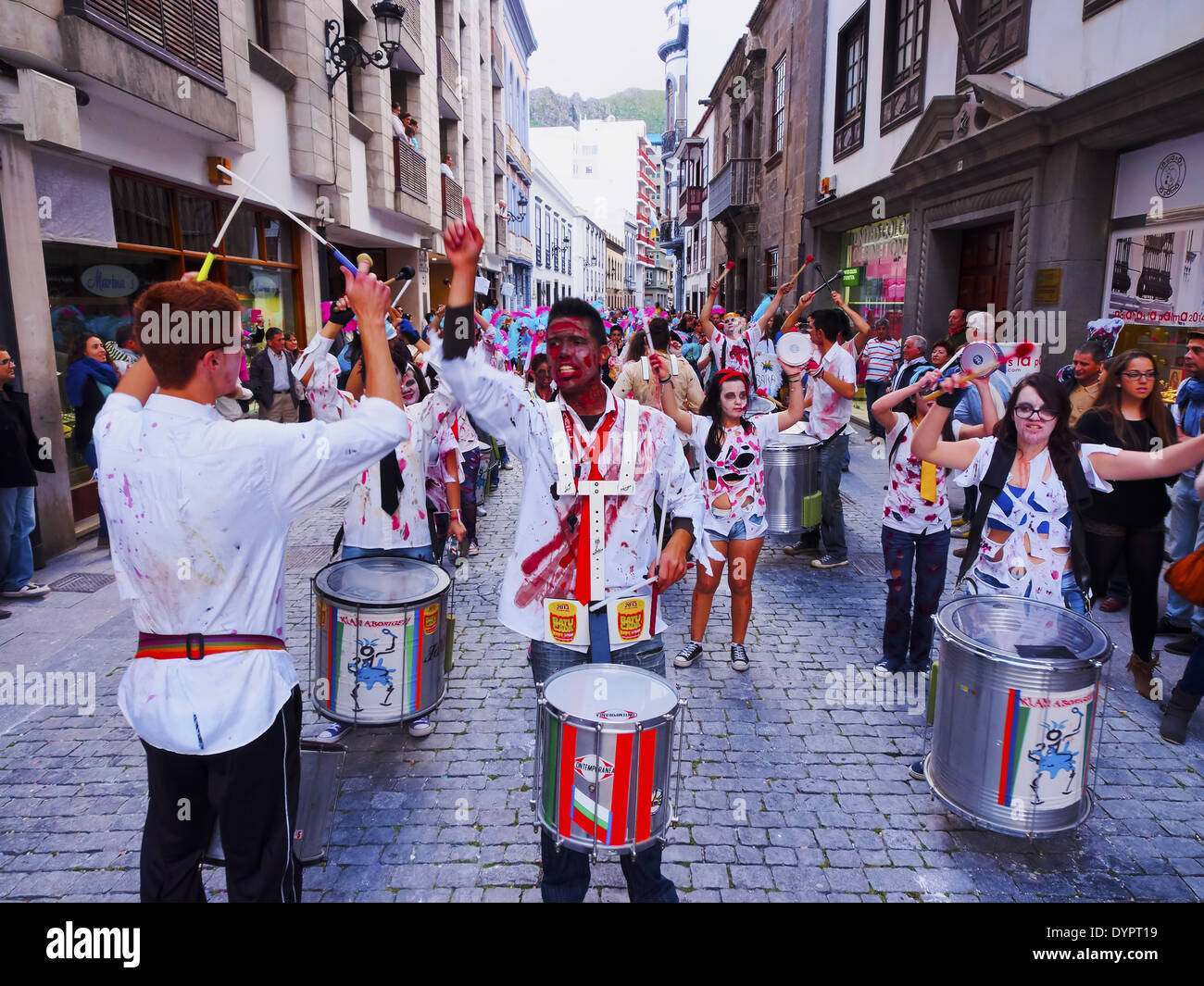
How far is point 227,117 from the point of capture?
31.2 feet

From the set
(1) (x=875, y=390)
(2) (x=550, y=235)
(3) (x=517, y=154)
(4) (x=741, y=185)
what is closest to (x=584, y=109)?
(2) (x=550, y=235)

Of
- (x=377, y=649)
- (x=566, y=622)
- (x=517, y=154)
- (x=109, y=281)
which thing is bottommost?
(x=377, y=649)

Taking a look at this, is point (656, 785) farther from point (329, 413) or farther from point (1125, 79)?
point (1125, 79)

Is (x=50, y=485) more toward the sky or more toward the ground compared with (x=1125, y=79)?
more toward the ground

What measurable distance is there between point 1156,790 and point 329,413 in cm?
449

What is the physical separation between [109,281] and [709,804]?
27.5 feet

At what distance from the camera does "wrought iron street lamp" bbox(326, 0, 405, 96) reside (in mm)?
11836

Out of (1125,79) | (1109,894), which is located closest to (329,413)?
(1109,894)

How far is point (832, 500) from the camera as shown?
7.23m

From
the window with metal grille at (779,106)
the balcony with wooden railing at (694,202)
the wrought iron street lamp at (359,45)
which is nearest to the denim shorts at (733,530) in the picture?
the wrought iron street lamp at (359,45)

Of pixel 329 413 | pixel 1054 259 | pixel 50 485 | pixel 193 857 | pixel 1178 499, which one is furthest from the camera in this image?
pixel 1054 259

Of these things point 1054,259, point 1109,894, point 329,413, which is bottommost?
point 1109,894

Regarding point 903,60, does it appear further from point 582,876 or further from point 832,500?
point 582,876

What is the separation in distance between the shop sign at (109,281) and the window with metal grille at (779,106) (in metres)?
16.8
